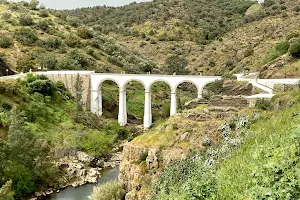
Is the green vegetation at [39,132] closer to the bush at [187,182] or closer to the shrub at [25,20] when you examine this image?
the bush at [187,182]

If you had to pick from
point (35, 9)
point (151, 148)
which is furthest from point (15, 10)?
point (151, 148)

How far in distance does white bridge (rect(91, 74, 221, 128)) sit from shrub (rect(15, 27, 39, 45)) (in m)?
14.3

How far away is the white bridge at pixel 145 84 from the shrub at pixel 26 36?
14330mm

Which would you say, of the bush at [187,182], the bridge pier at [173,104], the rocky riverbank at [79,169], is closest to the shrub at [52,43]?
the bridge pier at [173,104]

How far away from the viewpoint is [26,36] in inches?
1925

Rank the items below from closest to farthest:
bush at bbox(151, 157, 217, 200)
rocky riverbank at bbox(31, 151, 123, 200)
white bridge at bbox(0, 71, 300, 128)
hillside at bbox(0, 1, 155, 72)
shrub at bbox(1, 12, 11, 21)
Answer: bush at bbox(151, 157, 217, 200) < rocky riverbank at bbox(31, 151, 123, 200) < white bridge at bbox(0, 71, 300, 128) < hillside at bbox(0, 1, 155, 72) < shrub at bbox(1, 12, 11, 21)

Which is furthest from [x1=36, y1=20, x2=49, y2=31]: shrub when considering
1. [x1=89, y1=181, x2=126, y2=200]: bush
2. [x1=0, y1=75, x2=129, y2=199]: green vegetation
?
[x1=89, y1=181, x2=126, y2=200]: bush

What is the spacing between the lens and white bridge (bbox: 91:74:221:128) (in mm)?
34562

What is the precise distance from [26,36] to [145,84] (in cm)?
2088

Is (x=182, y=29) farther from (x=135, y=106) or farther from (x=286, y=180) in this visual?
(x=286, y=180)

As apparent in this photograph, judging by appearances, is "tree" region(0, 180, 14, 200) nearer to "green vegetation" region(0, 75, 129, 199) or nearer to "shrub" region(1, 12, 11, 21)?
"green vegetation" region(0, 75, 129, 199)

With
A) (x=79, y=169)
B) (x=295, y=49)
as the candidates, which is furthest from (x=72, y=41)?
(x=295, y=49)

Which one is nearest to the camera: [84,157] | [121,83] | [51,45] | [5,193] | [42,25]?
[5,193]

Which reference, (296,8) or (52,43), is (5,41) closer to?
(52,43)
